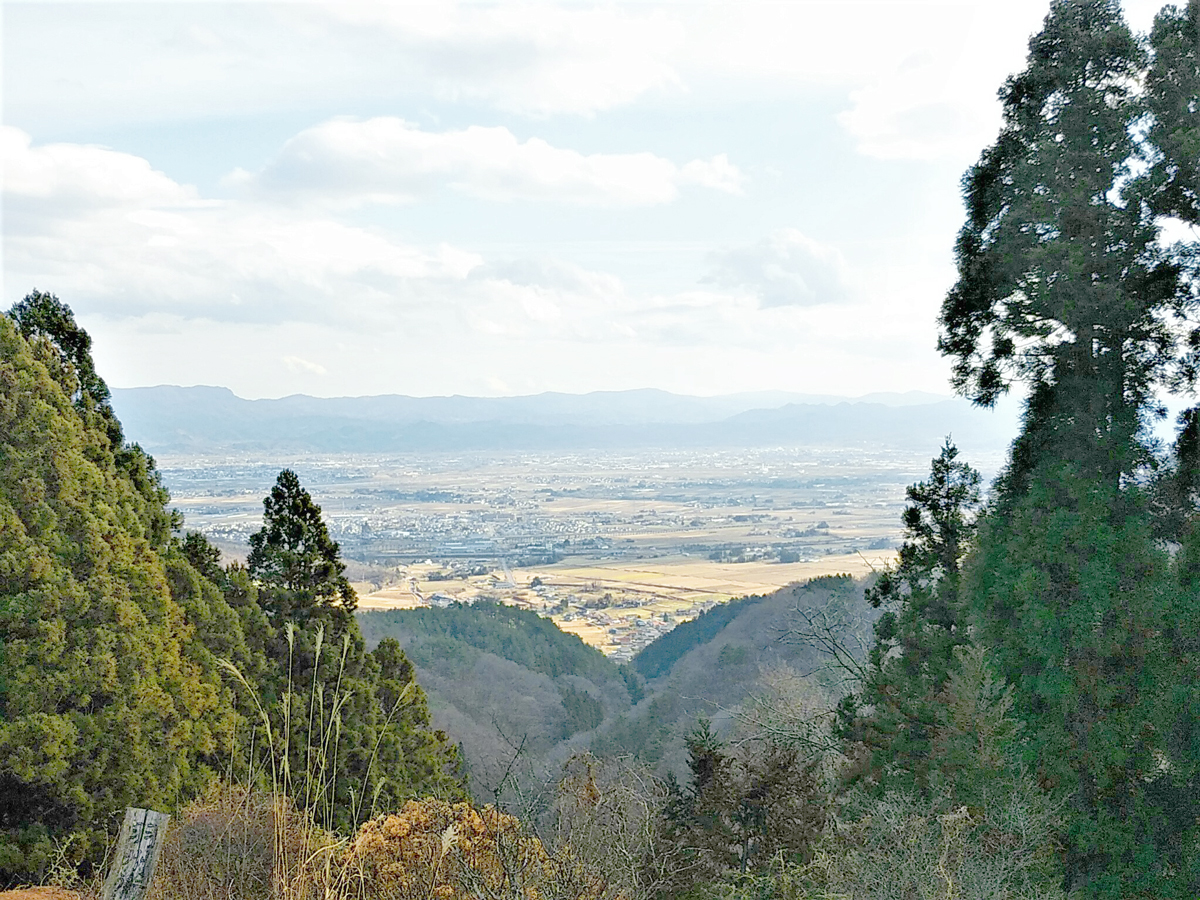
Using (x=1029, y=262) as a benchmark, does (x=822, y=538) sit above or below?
below

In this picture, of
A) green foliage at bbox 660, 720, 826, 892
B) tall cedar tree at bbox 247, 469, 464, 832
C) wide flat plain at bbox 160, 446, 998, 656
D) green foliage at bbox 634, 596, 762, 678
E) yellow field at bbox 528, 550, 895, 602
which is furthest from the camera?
wide flat plain at bbox 160, 446, 998, 656

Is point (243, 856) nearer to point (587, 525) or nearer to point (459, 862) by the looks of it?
point (459, 862)

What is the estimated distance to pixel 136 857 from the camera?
352 cm

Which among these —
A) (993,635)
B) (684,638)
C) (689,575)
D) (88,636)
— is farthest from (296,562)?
(689,575)

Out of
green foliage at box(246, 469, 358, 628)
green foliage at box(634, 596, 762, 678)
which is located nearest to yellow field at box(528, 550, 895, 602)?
green foliage at box(634, 596, 762, 678)

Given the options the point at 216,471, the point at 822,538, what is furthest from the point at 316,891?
the point at 216,471

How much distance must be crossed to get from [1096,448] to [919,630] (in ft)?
7.72

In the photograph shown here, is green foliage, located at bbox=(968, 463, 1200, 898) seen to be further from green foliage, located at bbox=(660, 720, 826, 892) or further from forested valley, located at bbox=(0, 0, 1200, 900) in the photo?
green foliage, located at bbox=(660, 720, 826, 892)

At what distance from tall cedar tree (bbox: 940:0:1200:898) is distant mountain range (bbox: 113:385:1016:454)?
59707 mm

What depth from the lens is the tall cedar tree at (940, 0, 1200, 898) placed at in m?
6.55

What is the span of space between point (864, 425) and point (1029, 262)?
97303mm

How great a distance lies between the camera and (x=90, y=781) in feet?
23.4

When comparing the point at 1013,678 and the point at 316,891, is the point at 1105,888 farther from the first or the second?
the point at 316,891

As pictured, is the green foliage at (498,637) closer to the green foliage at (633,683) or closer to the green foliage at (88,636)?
the green foliage at (633,683)
